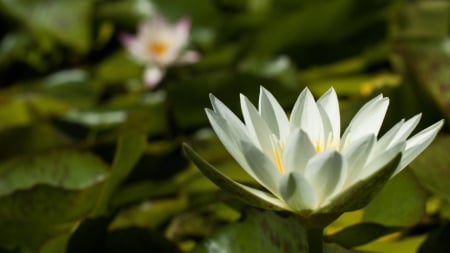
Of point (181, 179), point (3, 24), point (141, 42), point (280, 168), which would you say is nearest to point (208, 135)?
point (181, 179)

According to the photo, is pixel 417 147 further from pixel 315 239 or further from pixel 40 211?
pixel 40 211

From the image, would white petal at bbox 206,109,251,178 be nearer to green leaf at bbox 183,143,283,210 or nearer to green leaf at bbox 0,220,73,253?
green leaf at bbox 183,143,283,210

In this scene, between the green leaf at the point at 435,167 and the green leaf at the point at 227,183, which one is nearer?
the green leaf at the point at 227,183

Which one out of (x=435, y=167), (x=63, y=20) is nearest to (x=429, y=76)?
(x=435, y=167)

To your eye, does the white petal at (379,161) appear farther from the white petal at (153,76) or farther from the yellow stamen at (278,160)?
the white petal at (153,76)

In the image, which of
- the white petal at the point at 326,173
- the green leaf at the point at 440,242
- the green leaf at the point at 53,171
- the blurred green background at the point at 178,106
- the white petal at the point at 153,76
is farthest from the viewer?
the white petal at the point at 153,76

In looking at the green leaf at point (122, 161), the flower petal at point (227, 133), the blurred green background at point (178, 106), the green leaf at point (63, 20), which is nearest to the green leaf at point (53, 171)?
the blurred green background at point (178, 106)
